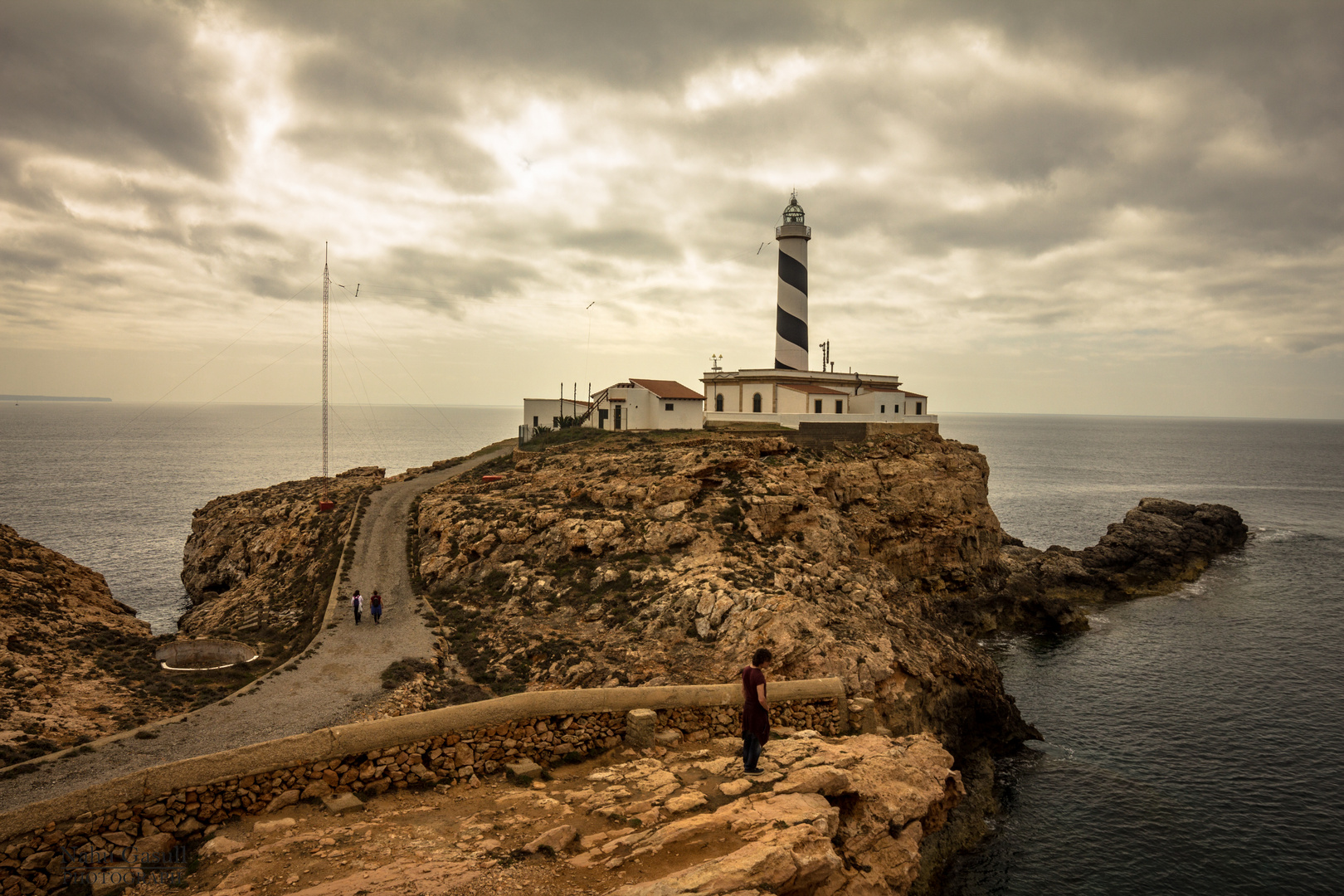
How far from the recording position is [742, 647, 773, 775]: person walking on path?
35.6 feet

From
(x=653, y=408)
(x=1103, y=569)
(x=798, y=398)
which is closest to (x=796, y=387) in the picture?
(x=798, y=398)

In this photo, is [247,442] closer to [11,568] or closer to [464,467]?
[464,467]

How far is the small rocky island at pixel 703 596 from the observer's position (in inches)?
510

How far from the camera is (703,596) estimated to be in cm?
2219

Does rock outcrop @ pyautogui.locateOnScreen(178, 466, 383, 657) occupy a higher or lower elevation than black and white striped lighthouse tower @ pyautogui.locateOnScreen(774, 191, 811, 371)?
lower

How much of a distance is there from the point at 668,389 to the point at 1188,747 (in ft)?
105

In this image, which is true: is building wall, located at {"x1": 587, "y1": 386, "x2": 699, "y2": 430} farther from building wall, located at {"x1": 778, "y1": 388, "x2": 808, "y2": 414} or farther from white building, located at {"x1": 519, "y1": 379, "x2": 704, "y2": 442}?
building wall, located at {"x1": 778, "y1": 388, "x2": 808, "y2": 414}

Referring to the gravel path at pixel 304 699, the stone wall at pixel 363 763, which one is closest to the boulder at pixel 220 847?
the stone wall at pixel 363 763

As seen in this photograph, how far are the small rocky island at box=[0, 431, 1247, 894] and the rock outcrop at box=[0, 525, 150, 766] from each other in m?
0.19

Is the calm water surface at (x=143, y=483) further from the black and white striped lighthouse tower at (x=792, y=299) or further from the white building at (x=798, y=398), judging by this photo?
the black and white striped lighthouse tower at (x=792, y=299)

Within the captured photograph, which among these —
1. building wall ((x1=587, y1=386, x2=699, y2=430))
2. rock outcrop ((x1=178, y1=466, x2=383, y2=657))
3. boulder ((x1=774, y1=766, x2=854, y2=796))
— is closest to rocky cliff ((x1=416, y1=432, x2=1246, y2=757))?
building wall ((x1=587, y1=386, x2=699, y2=430))

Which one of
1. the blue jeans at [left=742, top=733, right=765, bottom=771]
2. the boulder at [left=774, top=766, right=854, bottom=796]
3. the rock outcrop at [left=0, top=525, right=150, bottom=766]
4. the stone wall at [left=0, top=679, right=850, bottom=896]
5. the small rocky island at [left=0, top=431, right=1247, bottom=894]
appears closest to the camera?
the stone wall at [left=0, top=679, right=850, bottom=896]

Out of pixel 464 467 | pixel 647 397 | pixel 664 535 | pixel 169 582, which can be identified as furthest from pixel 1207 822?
pixel 169 582

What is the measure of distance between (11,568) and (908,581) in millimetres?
37774
